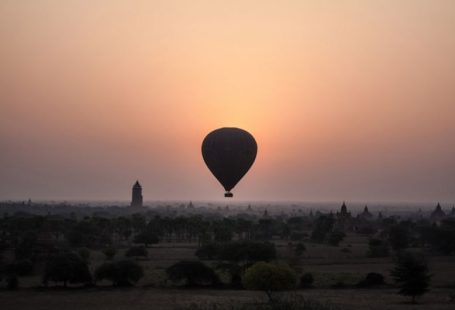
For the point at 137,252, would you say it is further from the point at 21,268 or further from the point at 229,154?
the point at 229,154

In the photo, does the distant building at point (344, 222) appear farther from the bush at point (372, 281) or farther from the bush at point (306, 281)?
the bush at point (306, 281)

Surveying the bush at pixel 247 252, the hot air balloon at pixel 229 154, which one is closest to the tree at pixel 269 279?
the hot air balloon at pixel 229 154

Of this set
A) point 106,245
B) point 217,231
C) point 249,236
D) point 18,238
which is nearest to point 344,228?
point 249,236

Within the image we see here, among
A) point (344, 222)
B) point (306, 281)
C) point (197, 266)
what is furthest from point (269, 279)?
point (344, 222)

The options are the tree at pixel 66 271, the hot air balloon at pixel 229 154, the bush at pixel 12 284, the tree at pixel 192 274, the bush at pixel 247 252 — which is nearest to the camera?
the bush at pixel 12 284

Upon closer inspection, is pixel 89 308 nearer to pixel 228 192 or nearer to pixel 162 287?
pixel 162 287

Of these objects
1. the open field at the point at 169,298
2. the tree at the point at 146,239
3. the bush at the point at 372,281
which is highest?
the tree at the point at 146,239
